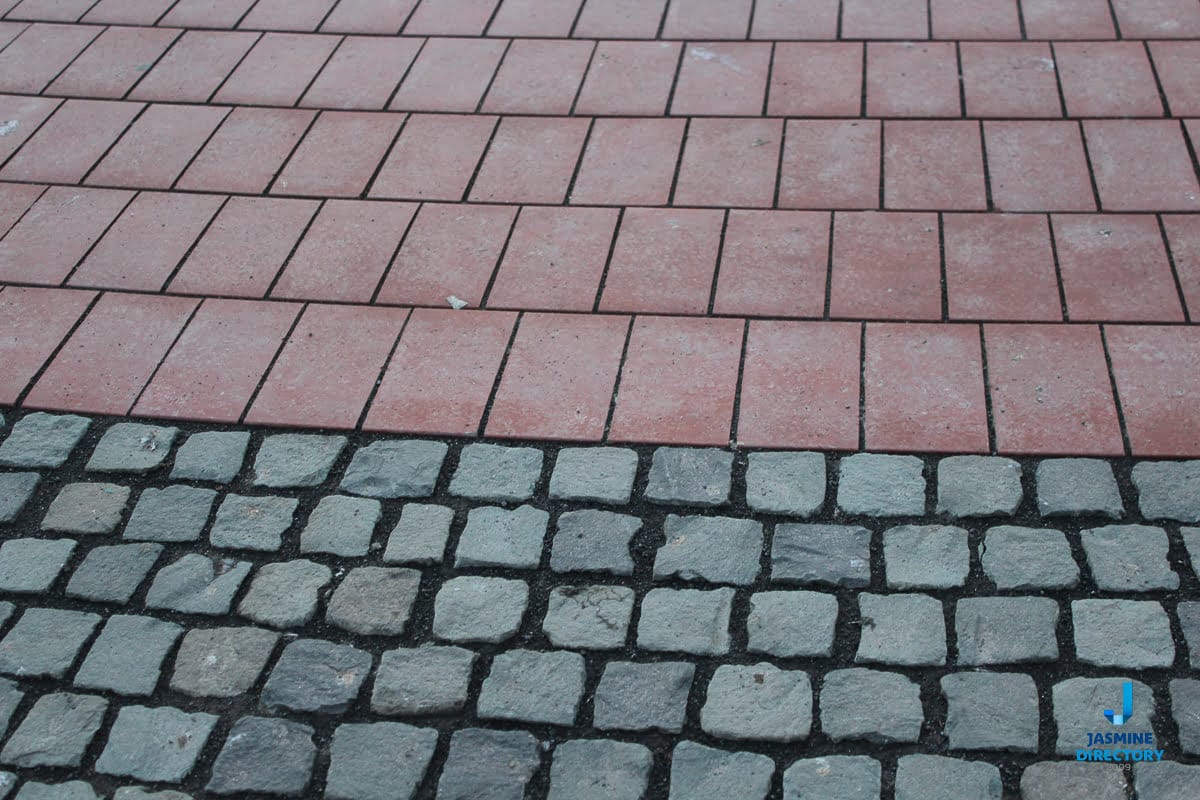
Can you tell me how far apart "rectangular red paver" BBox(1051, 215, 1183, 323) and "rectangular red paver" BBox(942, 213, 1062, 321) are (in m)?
0.05

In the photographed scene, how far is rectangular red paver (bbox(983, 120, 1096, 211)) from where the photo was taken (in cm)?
330

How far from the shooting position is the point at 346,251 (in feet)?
10.9

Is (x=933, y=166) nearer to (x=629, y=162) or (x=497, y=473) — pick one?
(x=629, y=162)

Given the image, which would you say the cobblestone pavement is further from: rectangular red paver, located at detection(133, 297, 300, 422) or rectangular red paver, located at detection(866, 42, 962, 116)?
rectangular red paver, located at detection(866, 42, 962, 116)

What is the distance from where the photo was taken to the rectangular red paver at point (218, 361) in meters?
2.92

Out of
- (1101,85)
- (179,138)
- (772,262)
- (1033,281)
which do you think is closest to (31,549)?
(179,138)

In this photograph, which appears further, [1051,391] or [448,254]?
[448,254]

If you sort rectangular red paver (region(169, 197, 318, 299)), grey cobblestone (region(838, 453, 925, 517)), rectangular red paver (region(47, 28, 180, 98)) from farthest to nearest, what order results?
rectangular red paver (region(47, 28, 180, 98)) < rectangular red paver (region(169, 197, 318, 299)) < grey cobblestone (region(838, 453, 925, 517))

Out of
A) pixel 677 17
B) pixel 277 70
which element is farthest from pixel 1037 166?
pixel 277 70

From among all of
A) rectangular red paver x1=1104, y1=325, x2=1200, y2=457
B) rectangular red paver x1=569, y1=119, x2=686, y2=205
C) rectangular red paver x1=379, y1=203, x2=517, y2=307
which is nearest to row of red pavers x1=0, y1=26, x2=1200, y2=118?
rectangular red paver x1=569, y1=119, x2=686, y2=205

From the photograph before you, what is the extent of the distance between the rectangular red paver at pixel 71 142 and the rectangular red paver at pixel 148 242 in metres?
A: 0.33

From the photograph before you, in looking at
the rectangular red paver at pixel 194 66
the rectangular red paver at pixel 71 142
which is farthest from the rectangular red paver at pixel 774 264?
the rectangular red paver at pixel 71 142

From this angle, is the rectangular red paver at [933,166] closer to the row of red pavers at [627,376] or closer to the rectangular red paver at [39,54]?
the row of red pavers at [627,376]

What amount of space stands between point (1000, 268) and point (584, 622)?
1528mm
